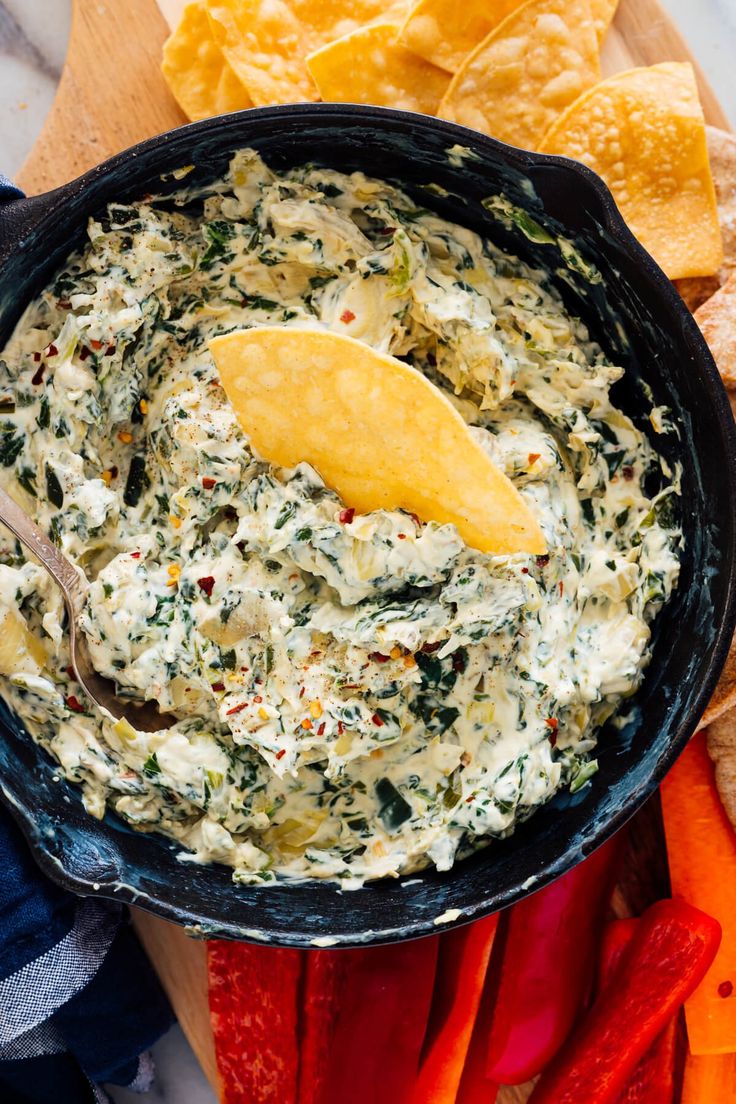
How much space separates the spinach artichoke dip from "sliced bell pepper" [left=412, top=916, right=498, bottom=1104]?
275 millimetres

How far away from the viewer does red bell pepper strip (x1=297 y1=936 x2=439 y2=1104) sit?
75.8 inches

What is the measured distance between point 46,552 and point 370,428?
0.54 metres

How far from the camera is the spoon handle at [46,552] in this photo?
167 centimetres

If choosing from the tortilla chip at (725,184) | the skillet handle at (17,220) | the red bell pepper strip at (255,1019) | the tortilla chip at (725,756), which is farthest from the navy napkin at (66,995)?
the tortilla chip at (725,184)

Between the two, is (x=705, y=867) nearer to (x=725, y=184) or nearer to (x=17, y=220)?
(x=725, y=184)

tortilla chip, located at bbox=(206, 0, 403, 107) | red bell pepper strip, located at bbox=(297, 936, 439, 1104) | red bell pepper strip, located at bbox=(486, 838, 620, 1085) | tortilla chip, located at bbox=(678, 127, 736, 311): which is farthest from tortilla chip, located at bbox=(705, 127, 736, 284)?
red bell pepper strip, located at bbox=(297, 936, 439, 1104)

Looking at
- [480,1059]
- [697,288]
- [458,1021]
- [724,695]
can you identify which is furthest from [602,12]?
[480,1059]

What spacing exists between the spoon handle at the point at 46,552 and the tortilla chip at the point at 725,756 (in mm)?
1137

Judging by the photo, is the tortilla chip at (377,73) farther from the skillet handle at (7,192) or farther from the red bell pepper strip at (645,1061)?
the red bell pepper strip at (645,1061)

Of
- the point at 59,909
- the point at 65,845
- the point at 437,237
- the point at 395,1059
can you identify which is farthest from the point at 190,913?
the point at 437,237

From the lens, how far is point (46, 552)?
168 centimetres

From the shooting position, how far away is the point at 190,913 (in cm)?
166

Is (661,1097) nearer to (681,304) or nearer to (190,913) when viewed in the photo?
(190,913)

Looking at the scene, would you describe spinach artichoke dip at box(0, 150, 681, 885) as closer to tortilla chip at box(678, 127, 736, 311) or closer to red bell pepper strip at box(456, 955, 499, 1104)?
tortilla chip at box(678, 127, 736, 311)
